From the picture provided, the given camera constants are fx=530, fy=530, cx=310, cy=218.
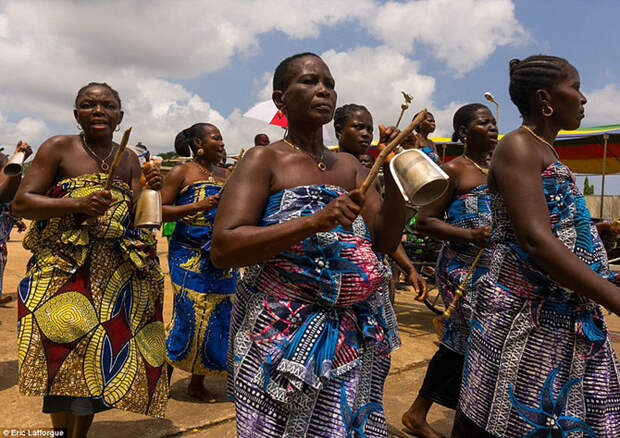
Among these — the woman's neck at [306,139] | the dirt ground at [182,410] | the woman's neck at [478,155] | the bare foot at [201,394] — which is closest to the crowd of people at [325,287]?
the woman's neck at [306,139]

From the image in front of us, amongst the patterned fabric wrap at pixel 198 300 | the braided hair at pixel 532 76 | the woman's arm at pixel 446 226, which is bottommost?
the patterned fabric wrap at pixel 198 300

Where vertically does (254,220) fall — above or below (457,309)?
above

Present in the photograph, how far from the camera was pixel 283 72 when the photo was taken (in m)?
2.06

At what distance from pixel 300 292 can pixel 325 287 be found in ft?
0.34

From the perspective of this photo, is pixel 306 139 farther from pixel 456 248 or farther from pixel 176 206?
pixel 176 206

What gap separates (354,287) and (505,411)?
0.81 metres

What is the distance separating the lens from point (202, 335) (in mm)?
4176

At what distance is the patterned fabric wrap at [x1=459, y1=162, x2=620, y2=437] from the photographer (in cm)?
202

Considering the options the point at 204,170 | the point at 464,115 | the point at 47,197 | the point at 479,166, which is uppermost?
the point at 464,115

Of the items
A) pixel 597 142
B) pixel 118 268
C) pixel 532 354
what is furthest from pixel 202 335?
pixel 597 142

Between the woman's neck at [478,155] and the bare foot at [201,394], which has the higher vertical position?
the woman's neck at [478,155]

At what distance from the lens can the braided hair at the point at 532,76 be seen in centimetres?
219

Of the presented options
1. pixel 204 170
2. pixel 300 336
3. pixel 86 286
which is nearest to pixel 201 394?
pixel 86 286

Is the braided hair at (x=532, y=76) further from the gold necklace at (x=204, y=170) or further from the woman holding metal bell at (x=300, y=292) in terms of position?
the gold necklace at (x=204, y=170)
